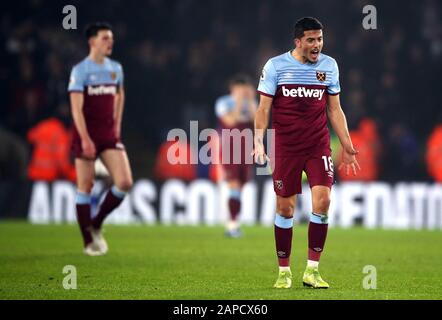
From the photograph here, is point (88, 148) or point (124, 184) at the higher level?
point (88, 148)

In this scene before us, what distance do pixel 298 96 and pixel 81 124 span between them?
146 inches

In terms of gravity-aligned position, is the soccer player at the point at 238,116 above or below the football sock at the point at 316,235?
above

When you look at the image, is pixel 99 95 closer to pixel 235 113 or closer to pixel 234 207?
pixel 234 207

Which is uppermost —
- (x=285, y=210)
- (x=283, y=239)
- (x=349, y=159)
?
(x=349, y=159)

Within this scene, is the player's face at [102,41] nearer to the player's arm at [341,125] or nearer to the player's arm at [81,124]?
the player's arm at [81,124]

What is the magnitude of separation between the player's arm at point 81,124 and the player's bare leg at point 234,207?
4.10 metres

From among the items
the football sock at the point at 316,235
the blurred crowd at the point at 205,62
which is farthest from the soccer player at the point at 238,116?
the football sock at the point at 316,235

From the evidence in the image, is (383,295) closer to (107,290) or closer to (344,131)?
(344,131)

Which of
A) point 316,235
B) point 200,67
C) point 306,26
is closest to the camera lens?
point 306,26

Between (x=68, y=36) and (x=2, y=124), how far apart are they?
267cm

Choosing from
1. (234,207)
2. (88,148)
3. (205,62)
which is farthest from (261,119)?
(205,62)

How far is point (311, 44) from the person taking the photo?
905 cm

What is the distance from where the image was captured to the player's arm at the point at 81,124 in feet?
39.8

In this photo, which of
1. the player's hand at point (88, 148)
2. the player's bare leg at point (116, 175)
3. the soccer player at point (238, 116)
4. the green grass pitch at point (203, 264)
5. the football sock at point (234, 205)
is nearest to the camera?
the green grass pitch at point (203, 264)
